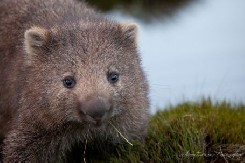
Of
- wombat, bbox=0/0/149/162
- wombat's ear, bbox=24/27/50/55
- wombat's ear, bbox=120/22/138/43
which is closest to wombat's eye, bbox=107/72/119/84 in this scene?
wombat, bbox=0/0/149/162

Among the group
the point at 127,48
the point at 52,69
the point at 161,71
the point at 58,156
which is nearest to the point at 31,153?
the point at 58,156

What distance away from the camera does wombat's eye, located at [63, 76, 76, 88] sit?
6980 mm

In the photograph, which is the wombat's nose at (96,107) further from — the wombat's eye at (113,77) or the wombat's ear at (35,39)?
the wombat's ear at (35,39)

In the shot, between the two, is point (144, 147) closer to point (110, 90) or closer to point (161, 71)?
point (110, 90)

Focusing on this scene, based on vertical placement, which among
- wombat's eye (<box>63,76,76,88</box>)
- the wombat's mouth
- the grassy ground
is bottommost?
the grassy ground

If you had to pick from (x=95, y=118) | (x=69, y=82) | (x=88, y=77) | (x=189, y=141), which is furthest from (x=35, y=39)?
(x=189, y=141)

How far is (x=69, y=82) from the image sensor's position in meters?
7.01

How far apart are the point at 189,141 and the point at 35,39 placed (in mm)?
2057

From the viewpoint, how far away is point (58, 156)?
7816mm

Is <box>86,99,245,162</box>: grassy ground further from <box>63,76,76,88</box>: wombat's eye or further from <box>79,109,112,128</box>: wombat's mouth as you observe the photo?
<box>63,76,76,88</box>: wombat's eye

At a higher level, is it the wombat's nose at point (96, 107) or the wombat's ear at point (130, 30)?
the wombat's ear at point (130, 30)

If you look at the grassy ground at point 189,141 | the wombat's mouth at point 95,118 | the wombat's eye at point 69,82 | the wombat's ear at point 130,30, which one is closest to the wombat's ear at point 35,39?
the wombat's eye at point 69,82

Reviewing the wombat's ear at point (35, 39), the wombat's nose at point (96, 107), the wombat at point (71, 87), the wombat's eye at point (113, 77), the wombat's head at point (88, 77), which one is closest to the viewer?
the wombat's nose at point (96, 107)

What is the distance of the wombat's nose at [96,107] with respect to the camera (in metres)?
6.52
